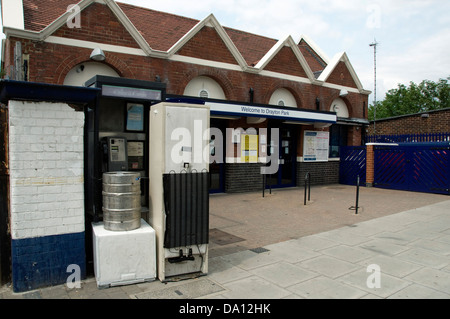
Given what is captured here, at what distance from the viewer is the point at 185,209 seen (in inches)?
179

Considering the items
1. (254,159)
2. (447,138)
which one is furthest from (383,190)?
(254,159)

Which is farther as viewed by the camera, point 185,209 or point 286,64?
point 286,64

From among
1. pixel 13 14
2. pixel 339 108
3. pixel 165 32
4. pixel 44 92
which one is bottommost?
pixel 44 92

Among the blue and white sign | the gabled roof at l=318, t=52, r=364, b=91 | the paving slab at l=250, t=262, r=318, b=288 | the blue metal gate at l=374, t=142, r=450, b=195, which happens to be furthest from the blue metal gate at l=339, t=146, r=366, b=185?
the paving slab at l=250, t=262, r=318, b=288

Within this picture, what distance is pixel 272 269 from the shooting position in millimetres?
4902

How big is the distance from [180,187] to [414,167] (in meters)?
11.7

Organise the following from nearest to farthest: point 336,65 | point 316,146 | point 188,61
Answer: point 188,61 → point 316,146 → point 336,65

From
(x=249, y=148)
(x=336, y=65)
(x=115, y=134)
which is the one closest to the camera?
(x=115, y=134)

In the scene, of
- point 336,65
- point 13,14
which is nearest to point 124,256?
point 13,14

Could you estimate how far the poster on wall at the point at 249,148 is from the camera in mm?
12398

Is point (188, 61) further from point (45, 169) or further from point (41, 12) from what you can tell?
point (45, 169)

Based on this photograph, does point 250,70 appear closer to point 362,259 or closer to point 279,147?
point 279,147

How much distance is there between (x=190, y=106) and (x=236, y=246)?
2.80 metres

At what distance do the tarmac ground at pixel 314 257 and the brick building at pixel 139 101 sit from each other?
4.01ft
